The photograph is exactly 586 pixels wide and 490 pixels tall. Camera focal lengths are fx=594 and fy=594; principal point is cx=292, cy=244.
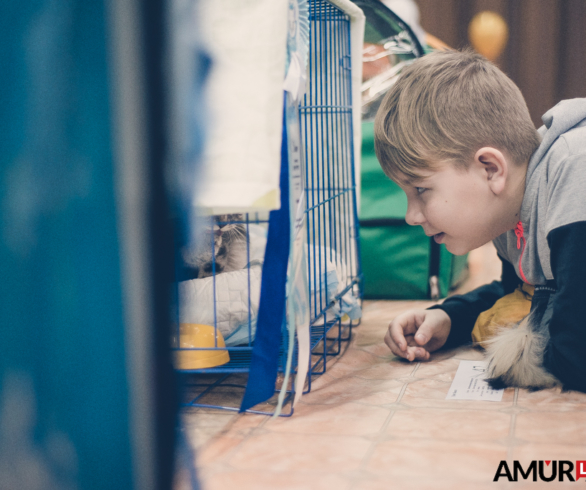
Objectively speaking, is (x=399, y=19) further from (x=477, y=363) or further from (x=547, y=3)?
(x=547, y=3)

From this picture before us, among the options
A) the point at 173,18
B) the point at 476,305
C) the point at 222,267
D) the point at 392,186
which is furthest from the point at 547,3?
the point at 173,18

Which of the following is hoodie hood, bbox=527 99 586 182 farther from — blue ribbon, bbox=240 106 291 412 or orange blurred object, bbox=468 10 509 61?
orange blurred object, bbox=468 10 509 61

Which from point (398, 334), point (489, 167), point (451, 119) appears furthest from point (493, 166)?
point (398, 334)

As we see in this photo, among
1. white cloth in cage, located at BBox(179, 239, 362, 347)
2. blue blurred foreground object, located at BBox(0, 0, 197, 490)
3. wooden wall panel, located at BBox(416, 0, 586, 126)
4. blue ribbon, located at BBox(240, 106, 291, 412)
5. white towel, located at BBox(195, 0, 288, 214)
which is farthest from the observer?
wooden wall panel, located at BBox(416, 0, 586, 126)

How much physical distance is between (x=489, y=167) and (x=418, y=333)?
352 millimetres

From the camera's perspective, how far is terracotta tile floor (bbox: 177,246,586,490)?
71 centimetres

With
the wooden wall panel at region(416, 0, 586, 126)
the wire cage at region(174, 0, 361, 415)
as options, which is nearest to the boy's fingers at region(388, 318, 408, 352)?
the wire cage at region(174, 0, 361, 415)

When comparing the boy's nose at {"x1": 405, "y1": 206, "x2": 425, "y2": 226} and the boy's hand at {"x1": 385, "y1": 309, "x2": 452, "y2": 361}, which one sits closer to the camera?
the boy's nose at {"x1": 405, "y1": 206, "x2": 425, "y2": 226}

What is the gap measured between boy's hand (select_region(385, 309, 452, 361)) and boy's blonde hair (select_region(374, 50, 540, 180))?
31cm

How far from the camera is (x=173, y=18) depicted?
0.86 ft

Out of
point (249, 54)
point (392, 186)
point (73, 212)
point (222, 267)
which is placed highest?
point (249, 54)

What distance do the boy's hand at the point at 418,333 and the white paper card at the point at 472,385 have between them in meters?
0.08

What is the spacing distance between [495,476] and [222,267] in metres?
0.67
